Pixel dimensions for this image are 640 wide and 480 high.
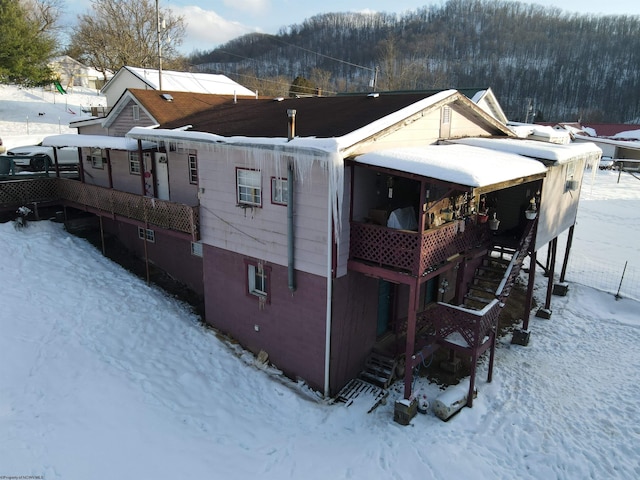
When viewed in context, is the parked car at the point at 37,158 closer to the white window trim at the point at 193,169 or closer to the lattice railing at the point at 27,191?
the lattice railing at the point at 27,191

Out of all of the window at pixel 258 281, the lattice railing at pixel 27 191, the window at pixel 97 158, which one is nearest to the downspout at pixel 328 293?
the window at pixel 258 281

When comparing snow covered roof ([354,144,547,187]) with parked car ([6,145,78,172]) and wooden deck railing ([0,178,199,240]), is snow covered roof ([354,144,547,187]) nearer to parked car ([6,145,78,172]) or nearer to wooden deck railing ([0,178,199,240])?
wooden deck railing ([0,178,199,240])

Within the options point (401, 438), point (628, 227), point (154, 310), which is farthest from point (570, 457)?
point (628, 227)

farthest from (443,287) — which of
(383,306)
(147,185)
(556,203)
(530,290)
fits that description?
(147,185)

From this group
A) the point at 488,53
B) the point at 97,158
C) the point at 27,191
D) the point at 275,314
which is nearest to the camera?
the point at 275,314

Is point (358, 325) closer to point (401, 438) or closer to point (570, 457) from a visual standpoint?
point (401, 438)

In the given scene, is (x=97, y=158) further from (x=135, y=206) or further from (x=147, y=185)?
(x=135, y=206)
